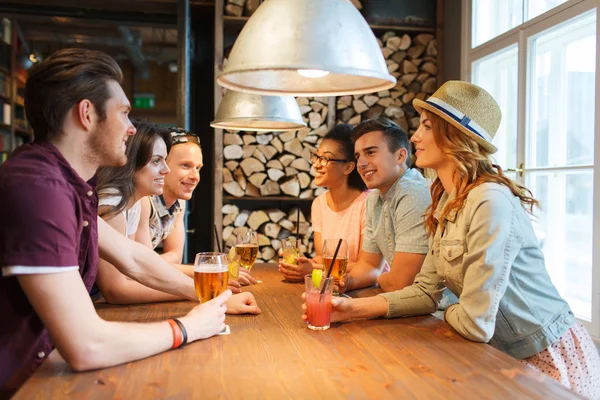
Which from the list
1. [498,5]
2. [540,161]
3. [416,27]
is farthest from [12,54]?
[540,161]

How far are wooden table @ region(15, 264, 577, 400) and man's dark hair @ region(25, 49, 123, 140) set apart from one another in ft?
1.85

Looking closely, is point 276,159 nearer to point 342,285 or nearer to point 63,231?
point 342,285

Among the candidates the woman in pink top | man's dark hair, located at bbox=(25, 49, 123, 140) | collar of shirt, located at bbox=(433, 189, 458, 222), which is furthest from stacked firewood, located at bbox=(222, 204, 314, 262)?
man's dark hair, located at bbox=(25, 49, 123, 140)

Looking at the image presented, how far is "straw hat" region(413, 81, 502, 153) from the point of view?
1.80 m

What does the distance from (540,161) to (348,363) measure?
285 cm

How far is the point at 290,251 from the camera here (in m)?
2.45

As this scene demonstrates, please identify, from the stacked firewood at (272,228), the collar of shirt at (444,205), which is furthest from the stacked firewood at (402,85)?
the collar of shirt at (444,205)

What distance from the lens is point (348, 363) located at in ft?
4.19

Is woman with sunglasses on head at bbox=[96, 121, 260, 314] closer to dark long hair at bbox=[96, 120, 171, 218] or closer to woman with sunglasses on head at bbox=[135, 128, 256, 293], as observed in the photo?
dark long hair at bbox=[96, 120, 171, 218]

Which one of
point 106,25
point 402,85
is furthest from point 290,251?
point 106,25

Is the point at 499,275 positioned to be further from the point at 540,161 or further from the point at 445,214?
the point at 540,161

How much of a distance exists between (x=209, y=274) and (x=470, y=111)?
0.96 meters

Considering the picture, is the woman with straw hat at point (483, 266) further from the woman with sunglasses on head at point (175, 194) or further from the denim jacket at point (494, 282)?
the woman with sunglasses on head at point (175, 194)

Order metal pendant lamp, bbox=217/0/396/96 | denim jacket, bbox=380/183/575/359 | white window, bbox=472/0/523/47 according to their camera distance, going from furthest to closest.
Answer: white window, bbox=472/0/523/47 → denim jacket, bbox=380/183/575/359 → metal pendant lamp, bbox=217/0/396/96
